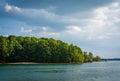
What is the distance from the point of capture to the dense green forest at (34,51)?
524 feet

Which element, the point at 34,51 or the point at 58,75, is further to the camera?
the point at 34,51

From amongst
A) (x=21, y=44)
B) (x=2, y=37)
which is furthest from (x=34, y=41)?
(x=2, y=37)

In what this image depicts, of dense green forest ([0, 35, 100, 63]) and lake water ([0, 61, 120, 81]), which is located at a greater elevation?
dense green forest ([0, 35, 100, 63])

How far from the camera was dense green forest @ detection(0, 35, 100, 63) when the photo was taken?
160 meters

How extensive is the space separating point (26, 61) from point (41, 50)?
1254 centimetres

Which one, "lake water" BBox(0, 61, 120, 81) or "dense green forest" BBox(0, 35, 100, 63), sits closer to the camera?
"lake water" BBox(0, 61, 120, 81)

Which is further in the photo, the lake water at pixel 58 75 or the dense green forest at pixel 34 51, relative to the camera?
the dense green forest at pixel 34 51

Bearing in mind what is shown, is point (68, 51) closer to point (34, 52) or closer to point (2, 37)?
point (34, 52)

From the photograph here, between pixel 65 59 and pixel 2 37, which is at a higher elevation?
pixel 2 37

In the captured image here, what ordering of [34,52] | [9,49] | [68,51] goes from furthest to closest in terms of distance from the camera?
[68,51] < [34,52] < [9,49]

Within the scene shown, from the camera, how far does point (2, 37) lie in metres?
167

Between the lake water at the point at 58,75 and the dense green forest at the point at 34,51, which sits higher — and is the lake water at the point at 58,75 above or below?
below

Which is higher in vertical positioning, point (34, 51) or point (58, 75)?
point (34, 51)

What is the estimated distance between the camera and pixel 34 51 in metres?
170
